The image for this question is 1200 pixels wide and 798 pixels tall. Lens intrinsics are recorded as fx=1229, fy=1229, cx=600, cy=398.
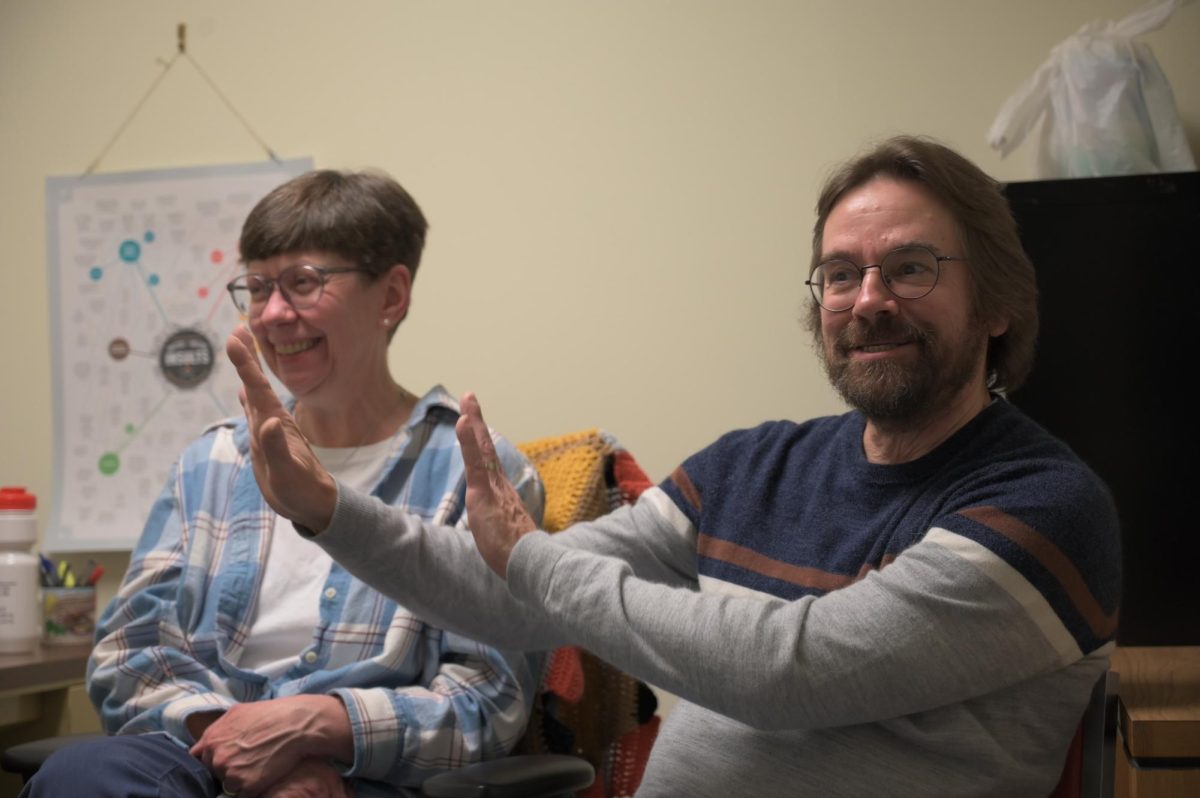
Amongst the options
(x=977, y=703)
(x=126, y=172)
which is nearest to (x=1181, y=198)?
(x=977, y=703)

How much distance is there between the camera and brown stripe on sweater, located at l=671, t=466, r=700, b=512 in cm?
164

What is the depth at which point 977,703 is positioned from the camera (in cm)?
129

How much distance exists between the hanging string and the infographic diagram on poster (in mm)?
37

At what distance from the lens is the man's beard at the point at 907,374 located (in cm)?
142

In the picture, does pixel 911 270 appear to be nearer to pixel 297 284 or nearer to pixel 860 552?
pixel 860 552

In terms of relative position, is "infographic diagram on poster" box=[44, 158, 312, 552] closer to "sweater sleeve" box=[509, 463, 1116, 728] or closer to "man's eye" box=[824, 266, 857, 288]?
"man's eye" box=[824, 266, 857, 288]

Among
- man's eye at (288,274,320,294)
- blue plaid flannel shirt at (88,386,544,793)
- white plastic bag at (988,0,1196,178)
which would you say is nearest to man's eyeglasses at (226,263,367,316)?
man's eye at (288,274,320,294)

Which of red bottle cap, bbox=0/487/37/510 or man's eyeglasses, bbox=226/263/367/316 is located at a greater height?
man's eyeglasses, bbox=226/263/367/316

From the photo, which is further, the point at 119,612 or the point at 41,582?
the point at 41,582

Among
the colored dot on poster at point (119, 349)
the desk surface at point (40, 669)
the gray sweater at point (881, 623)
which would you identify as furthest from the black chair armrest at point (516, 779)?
the colored dot on poster at point (119, 349)

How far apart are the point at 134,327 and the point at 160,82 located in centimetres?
56

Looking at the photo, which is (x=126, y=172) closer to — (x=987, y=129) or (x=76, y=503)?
(x=76, y=503)

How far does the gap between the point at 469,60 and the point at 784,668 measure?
1782 millimetres

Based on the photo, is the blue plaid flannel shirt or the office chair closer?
the office chair
